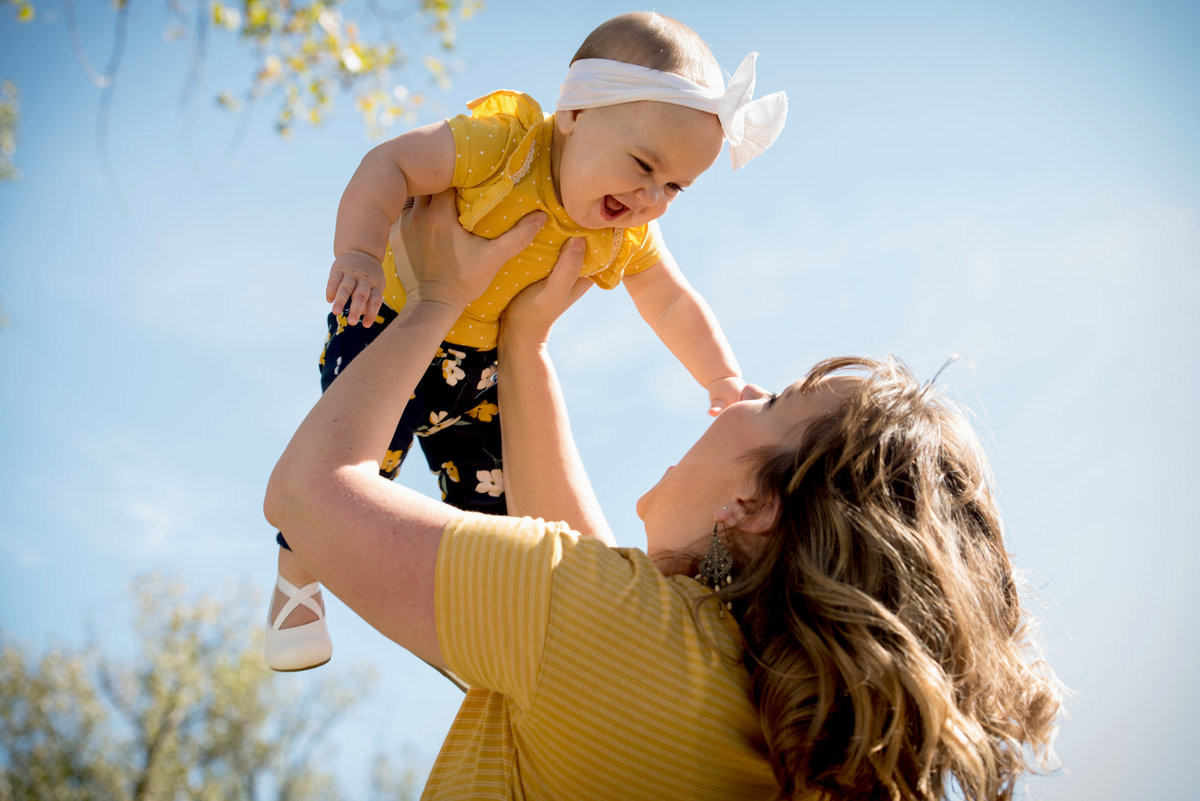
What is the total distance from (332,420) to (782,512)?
0.91 m

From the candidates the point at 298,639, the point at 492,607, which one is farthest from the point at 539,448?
the point at 492,607

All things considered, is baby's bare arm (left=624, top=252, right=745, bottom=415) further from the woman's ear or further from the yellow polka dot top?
the woman's ear

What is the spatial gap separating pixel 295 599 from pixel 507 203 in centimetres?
137

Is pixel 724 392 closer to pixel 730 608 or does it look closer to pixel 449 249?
pixel 449 249

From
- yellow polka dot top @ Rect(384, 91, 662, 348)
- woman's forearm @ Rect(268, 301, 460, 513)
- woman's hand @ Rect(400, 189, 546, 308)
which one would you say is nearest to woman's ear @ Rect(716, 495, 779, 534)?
woman's forearm @ Rect(268, 301, 460, 513)

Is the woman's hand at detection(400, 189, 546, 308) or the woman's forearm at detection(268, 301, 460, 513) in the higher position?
the woman's hand at detection(400, 189, 546, 308)

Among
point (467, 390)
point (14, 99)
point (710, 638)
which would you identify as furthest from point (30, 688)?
point (710, 638)

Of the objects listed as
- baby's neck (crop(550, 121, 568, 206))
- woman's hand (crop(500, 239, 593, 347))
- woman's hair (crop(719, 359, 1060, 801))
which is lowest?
woman's hair (crop(719, 359, 1060, 801))

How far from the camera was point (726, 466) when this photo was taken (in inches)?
74.1

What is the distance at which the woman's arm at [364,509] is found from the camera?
4.77 ft

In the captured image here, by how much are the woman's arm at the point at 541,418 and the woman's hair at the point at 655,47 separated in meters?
0.58

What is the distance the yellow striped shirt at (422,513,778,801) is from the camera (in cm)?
144

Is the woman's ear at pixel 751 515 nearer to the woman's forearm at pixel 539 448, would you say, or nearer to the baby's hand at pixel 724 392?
the woman's forearm at pixel 539 448

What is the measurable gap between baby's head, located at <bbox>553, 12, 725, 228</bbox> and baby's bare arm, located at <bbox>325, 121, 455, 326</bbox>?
382mm
